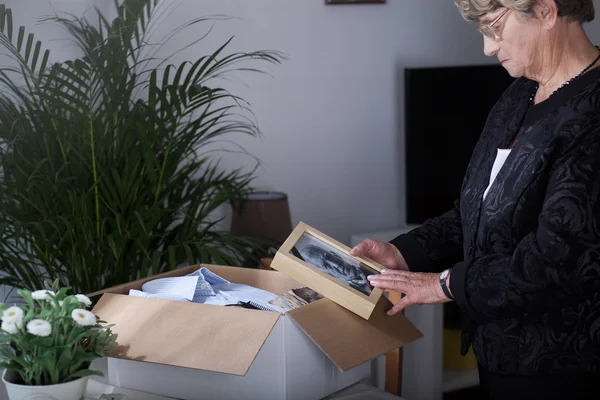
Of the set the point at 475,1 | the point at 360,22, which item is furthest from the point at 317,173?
the point at 475,1

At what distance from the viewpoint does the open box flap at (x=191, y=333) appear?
1.27m

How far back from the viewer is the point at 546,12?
4.71ft

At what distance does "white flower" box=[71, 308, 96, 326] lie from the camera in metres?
1.21

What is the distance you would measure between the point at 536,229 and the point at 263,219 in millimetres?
1571

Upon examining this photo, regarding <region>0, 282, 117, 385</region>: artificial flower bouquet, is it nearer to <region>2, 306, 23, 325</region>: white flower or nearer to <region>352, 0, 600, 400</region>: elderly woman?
<region>2, 306, 23, 325</region>: white flower

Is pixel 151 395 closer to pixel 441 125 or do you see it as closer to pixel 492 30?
pixel 492 30

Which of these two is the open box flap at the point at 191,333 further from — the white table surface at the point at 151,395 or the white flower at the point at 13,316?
the white flower at the point at 13,316

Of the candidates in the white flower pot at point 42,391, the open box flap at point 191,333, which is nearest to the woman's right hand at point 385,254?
the open box flap at point 191,333

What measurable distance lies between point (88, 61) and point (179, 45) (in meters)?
0.77

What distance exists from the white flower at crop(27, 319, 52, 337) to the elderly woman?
611mm

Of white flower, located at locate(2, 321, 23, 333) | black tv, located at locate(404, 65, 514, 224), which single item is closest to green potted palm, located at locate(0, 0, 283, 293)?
white flower, located at locate(2, 321, 23, 333)

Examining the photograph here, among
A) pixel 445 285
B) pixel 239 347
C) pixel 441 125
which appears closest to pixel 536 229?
pixel 445 285

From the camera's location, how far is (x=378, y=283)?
148cm

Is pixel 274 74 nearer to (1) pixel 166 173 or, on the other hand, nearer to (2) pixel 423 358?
(1) pixel 166 173
